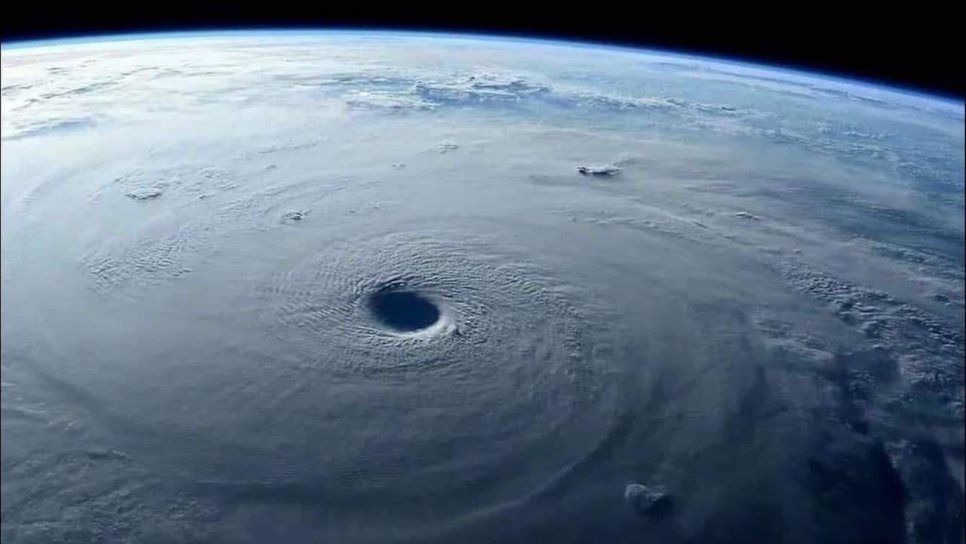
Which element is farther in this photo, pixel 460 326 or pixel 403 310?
pixel 403 310

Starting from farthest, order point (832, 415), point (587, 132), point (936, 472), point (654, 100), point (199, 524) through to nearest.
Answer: point (654, 100), point (587, 132), point (832, 415), point (936, 472), point (199, 524)

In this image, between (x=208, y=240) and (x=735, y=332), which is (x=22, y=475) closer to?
(x=208, y=240)

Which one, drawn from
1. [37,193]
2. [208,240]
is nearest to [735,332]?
[208,240]

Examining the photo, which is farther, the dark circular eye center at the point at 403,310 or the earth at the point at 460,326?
the dark circular eye center at the point at 403,310

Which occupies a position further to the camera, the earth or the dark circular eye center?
the dark circular eye center
